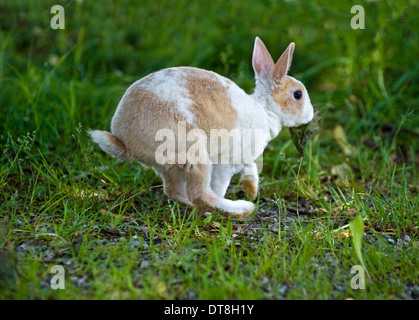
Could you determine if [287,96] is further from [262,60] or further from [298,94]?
[262,60]

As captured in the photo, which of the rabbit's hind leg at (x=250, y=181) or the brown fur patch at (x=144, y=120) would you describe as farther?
the rabbit's hind leg at (x=250, y=181)

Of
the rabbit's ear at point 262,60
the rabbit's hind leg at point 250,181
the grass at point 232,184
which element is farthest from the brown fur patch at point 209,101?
the grass at point 232,184

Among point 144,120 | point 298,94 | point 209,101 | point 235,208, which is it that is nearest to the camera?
point 144,120

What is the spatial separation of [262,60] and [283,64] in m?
0.14

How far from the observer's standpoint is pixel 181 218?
123 inches

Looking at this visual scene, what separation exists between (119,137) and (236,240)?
2.73 feet

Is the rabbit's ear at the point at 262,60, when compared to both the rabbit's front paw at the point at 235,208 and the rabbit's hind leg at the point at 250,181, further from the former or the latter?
the rabbit's front paw at the point at 235,208

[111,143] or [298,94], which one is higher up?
[298,94]

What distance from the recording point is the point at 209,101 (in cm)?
290

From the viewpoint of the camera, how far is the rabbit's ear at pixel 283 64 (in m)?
3.01

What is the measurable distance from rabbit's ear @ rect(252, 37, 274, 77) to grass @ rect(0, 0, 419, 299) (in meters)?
0.62

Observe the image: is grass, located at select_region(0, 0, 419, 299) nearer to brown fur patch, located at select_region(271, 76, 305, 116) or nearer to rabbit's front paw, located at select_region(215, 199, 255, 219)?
rabbit's front paw, located at select_region(215, 199, 255, 219)

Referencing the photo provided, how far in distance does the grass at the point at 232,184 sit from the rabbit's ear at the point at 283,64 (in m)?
0.59

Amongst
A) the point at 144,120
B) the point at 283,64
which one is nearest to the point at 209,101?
the point at 144,120
